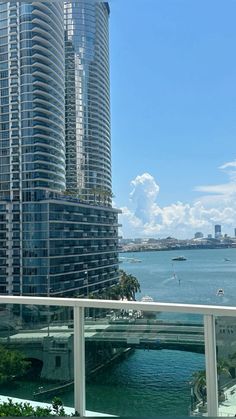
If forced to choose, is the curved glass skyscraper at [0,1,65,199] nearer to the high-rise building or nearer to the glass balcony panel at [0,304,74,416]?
the high-rise building

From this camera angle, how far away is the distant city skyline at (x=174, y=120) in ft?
90.3

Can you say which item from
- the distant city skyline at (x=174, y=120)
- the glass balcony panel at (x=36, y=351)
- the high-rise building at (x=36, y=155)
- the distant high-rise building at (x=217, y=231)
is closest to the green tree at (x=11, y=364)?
the glass balcony panel at (x=36, y=351)

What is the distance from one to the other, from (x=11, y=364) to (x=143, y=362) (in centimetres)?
73

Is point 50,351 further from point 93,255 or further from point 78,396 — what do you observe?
point 93,255

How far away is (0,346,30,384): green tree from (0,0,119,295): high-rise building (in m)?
17.3

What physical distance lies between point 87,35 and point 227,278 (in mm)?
16564

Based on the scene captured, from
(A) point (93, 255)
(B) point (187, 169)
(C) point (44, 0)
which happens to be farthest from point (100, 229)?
(C) point (44, 0)

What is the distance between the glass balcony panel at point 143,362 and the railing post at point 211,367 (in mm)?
27

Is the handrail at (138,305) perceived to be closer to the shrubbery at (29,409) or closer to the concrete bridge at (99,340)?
the concrete bridge at (99,340)

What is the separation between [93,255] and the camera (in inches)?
936

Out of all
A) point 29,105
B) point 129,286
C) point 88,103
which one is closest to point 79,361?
point 88,103

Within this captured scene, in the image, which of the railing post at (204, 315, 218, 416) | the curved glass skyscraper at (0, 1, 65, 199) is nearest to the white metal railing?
the railing post at (204, 315, 218, 416)

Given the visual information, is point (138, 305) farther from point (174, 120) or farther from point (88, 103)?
point (174, 120)

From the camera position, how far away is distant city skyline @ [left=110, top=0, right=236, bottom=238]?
Answer: 2752 centimetres
